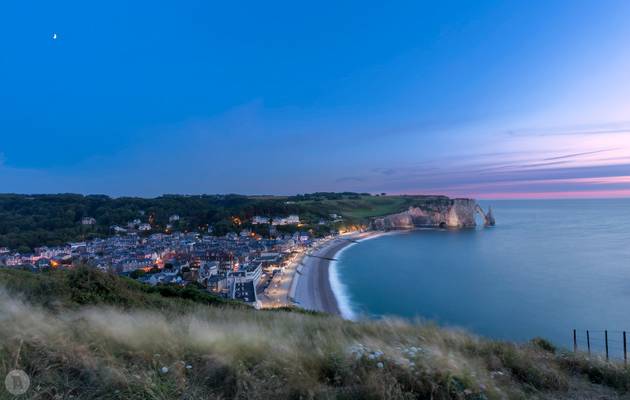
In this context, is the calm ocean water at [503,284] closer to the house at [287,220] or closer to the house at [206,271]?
the house at [206,271]

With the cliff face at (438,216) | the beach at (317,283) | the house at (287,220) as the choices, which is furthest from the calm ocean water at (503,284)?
Result: the cliff face at (438,216)

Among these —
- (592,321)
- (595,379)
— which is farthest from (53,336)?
(592,321)

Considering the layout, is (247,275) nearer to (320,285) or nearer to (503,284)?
(320,285)

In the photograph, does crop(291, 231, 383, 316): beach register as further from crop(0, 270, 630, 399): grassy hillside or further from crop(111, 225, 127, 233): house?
crop(111, 225, 127, 233): house

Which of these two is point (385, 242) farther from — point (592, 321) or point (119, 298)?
point (119, 298)

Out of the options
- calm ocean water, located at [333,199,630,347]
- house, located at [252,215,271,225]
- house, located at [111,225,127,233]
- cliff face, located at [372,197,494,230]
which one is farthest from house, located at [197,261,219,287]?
cliff face, located at [372,197,494,230]

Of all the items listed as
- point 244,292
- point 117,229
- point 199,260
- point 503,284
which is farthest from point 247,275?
point 117,229
